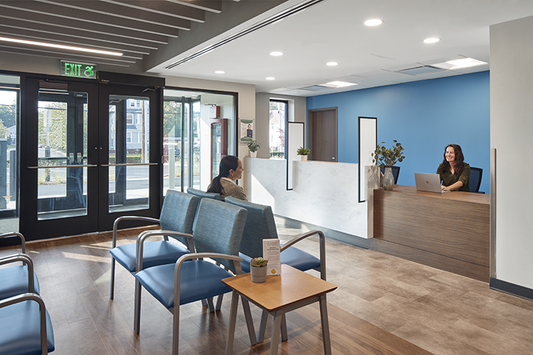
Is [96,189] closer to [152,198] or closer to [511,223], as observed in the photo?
[152,198]

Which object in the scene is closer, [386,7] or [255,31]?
[386,7]

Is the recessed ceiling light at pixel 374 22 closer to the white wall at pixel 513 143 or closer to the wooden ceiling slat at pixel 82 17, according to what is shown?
the white wall at pixel 513 143

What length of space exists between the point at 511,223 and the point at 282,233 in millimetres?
3091

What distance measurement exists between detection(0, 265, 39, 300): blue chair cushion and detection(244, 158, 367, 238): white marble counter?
3.68 meters

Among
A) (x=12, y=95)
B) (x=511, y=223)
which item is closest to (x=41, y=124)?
(x=12, y=95)

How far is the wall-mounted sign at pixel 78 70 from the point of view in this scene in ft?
16.8

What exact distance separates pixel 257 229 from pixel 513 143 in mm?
2499

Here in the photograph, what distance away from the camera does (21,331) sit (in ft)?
5.31

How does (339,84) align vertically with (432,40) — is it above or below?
above

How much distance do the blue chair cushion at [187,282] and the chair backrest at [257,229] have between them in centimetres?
28

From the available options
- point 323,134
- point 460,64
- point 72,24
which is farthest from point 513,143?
point 323,134

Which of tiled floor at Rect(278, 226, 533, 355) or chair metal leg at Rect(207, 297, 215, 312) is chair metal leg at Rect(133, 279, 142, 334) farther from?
tiled floor at Rect(278, 226, 533, 355)

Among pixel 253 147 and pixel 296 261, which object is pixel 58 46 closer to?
pixel 253 147

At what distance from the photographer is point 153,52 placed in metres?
5.30
